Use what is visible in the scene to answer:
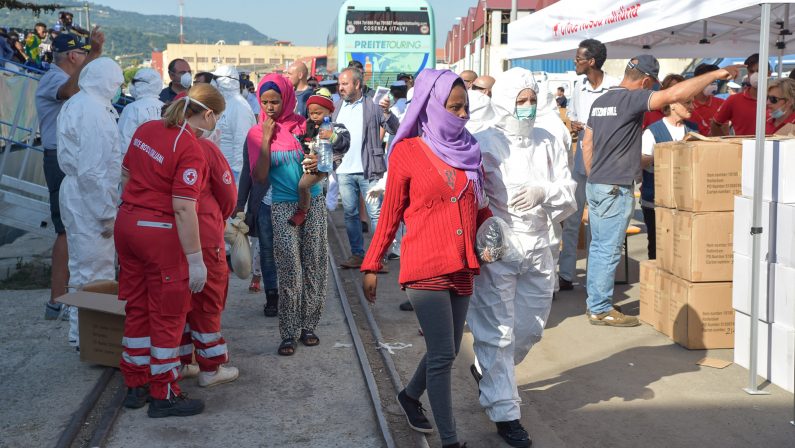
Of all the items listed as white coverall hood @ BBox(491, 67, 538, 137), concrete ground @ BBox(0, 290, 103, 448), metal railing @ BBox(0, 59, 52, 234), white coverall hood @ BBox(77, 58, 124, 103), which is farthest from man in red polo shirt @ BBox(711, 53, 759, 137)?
metal railing @ BBox(0, 59, 52, 234)

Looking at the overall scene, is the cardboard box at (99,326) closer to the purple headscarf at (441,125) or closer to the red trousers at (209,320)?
the red trousers at (209,320)

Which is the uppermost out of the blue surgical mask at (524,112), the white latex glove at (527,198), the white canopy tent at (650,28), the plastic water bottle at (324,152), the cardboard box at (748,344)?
the white canopy tent at (650,28)

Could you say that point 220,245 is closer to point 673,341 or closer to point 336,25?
point 673,341

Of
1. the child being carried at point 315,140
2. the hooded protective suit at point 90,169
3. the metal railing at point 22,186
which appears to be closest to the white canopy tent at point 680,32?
the child being carried at point 315,140

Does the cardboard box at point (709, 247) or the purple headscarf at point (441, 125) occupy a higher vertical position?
Answer: the purple headscarf at point (441, 125)

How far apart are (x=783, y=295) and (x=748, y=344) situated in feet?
1.68

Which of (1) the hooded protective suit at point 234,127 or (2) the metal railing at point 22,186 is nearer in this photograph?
(2) the metal railing at point 22,186

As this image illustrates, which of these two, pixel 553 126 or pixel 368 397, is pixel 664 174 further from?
pixel 368 397

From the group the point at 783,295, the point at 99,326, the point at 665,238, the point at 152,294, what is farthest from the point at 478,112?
the point at 99,326

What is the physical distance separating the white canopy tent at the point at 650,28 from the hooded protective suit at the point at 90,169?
13.4 feet

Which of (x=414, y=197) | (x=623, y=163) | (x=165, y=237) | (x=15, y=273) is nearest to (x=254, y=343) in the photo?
(x=165, y=237)

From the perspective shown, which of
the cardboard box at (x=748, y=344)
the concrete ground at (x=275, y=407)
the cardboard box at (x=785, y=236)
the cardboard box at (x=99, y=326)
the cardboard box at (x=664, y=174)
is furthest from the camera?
the cardboard box at (x=664, y=174)

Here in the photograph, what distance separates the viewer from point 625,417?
4.89 meters

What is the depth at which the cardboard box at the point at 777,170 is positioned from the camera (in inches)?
201
